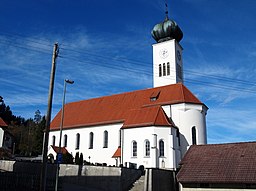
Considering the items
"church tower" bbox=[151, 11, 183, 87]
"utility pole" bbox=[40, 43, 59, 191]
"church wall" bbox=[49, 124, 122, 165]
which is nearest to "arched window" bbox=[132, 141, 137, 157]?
"church wall" bbox=[49, 124, 122, 165]

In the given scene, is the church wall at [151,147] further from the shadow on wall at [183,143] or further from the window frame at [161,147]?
the shadow on wall at [183,143]

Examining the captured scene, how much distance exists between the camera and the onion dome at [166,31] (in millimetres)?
49344

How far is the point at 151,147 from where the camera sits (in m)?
33.8

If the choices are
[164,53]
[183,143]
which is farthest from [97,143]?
[164,53]

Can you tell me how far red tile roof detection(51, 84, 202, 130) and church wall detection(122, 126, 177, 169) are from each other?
4253 millimetres

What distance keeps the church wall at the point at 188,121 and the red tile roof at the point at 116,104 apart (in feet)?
2.98

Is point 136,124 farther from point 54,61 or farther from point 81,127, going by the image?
point 54,61

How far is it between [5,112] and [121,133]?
227ft

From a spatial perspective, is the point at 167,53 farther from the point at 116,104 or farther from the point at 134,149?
the point at 134,149

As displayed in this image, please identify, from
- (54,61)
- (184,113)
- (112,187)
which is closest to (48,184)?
(112,187)

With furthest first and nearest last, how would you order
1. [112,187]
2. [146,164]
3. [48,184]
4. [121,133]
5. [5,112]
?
[5,112] → [121,133] → [146,164] → [112,187] → [48,184]

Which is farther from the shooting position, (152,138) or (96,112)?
(96,112)

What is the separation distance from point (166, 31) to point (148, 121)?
824 inches

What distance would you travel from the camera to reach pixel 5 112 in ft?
309
